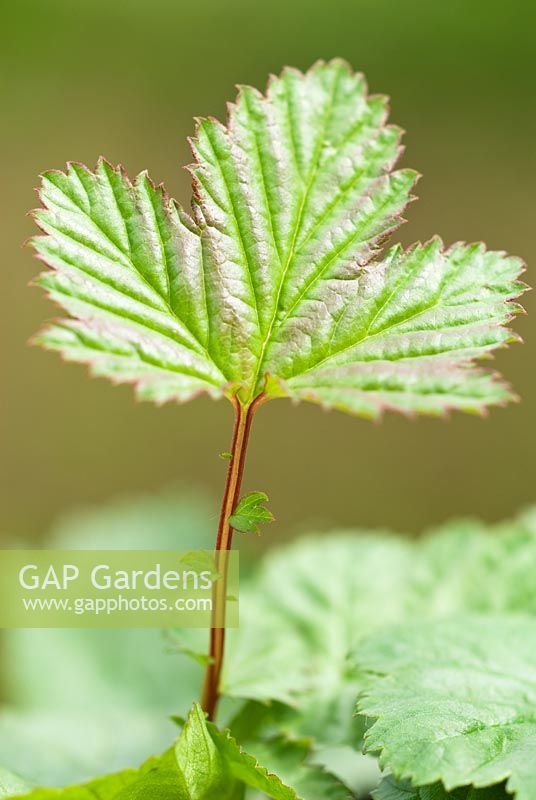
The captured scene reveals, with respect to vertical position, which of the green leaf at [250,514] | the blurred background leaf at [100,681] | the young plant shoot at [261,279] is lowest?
the blurred background leaf at [100,681]

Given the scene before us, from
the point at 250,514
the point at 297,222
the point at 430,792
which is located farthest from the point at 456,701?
the point at 297,222

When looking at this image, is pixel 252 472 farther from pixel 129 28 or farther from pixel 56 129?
pixel 129 28

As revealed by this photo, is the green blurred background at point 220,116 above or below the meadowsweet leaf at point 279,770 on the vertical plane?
above

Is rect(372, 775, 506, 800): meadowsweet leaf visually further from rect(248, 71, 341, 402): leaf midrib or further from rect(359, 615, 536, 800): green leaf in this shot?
rect(248, 71, 341, 402): leaf midrib

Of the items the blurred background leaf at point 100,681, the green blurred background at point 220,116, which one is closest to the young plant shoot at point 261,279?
the blurred background leaf at point 100,681

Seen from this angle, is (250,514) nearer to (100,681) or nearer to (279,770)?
(279,770)

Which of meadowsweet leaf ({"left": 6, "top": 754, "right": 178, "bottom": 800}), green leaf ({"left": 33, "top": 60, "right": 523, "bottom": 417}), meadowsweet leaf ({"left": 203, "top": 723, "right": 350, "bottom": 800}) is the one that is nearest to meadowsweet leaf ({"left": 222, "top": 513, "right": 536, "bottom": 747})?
meadowsweet leaf ({"left": 203, "top": 723, "right": 350, "bottom": 800})

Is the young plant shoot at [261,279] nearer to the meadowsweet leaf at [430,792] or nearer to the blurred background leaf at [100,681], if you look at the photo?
the meadowsweet leaf at [430,792]

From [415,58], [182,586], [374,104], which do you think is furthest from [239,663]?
[415,58]
